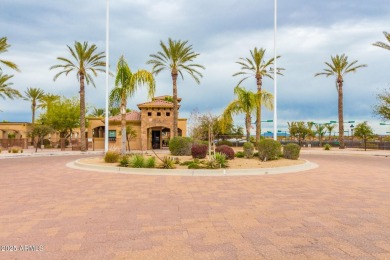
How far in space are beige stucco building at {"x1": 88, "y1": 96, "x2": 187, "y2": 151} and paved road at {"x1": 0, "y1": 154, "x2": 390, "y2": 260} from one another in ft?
102

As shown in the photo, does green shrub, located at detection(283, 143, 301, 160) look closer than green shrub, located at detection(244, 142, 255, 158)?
Yes

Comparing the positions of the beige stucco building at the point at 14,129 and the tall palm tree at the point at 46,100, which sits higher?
the tall palm tree at the point at 46,100

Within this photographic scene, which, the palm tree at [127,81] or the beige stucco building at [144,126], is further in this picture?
the beige stucco building at [144,126]

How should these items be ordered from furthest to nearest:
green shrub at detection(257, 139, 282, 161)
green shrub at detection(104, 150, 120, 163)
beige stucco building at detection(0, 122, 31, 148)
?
1. beige stucco building at detection(0, 122, 31, 148)
2. green shrub at detection(257, 139, 282, 161)
3. green shrub at detection(104, 150, 120, 163)

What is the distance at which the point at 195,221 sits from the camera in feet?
20.1

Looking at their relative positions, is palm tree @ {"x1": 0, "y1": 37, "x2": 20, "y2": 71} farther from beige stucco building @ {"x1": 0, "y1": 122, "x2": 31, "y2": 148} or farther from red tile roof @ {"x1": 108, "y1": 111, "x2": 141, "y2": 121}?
beige stucco building @ {"x1": 0, "y1": 122, "x2": 31, "y2": 148}

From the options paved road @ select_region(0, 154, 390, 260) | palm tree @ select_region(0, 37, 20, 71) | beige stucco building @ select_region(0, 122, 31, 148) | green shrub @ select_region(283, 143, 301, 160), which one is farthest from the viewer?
beige stucco building @ select_region(0, 122, 31, 148)

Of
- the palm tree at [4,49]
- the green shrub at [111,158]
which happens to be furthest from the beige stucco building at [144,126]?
the green shrub at [111,158]

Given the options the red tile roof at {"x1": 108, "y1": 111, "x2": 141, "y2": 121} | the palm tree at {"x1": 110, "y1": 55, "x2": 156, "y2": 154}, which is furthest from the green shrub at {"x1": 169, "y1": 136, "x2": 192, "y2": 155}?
the red tile roof at {"x1": 108, "y1": 111, "x2": 141, "y2": 121}

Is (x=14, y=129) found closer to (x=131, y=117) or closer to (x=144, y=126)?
(x=131, y=117)

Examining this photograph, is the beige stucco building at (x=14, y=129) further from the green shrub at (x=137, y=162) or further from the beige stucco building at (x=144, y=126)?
the green shrub at (x=137, y=162)

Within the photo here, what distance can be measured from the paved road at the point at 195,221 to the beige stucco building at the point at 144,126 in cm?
3112

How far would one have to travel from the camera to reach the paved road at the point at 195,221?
4.54 meters

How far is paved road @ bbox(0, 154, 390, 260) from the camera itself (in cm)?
454
